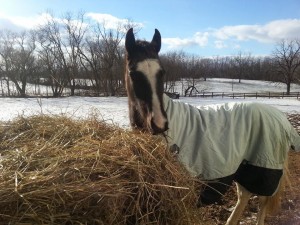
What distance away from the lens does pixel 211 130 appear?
3.10 meters

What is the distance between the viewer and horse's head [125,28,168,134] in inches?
107

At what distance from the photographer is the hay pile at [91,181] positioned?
5.20ft

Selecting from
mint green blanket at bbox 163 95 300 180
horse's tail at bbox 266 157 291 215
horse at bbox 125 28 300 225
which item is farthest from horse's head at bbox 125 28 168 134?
horse's tail at bbox 266 157 291 215

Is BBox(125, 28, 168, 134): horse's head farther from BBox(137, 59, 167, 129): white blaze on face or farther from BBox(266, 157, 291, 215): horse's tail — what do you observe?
BBox(266, 157, 291, 215): horse's tail

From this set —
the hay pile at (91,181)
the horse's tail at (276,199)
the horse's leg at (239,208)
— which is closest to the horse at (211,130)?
the horse's tail at (276,199)

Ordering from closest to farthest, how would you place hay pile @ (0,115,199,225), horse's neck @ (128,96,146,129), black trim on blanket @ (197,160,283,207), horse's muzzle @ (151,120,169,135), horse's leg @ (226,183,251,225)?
hay pile @ (0,115,199,225) → horse's muzzle @ (151,120,169,135) → horse's neck @ (128,96,146,129) → black trim on blanket @ (197,160,283,207) → horse's leg @ (226,183,251,225)

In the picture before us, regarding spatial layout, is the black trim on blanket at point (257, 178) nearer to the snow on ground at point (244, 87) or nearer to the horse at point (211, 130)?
the horse at point (211, 130)

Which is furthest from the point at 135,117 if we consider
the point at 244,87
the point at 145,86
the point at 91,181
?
the point at 244,87

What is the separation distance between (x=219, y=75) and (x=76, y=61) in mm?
65144

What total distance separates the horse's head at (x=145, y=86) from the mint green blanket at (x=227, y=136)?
0.62 feet

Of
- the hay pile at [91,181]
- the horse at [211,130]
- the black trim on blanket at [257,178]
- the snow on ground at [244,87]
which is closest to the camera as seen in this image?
the hay pile at [91,181]

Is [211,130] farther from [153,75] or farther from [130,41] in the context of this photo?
[130,41]

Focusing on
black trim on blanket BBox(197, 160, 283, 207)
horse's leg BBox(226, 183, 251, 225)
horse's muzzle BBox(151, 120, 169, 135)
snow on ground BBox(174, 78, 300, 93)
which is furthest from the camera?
snow on ground BBox(174, 78, 300, 93)

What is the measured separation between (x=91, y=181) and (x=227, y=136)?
1816 millimetres
